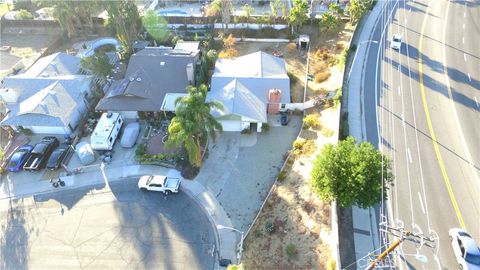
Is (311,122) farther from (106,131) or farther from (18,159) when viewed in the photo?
(18,159)

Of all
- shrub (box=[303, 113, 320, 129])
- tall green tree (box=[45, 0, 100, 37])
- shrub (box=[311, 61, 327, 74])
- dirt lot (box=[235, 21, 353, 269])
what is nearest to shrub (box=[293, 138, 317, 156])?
dirt lot (box=[235, 21, 353, 269])

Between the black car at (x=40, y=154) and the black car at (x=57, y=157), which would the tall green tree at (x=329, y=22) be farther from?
the black car at (x=40, y=154)

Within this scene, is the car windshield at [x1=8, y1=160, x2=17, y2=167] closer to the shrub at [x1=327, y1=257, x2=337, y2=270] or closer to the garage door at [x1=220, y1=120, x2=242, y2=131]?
the garage door at [x1=220, y1=120, x2=242, y2=131]

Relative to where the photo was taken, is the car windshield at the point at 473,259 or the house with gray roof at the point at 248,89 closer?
the car windshield at the point at 473,259

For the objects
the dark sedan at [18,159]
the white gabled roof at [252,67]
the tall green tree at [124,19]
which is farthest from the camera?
the tall green tree at [124,19]

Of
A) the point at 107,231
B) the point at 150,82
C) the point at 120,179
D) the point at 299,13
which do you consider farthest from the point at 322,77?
the point at 107,231

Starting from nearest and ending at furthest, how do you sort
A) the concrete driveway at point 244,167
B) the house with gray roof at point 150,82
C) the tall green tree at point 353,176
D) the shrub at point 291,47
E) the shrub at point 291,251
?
the tall green tree at point 353,176
the shrub at point 291,251
the concrete driveway at point 244,167
the house with gray roof at point 150,82
the shrub at point 291,47

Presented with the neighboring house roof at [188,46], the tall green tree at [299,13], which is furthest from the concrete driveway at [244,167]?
the tall green tree at [299,13]
